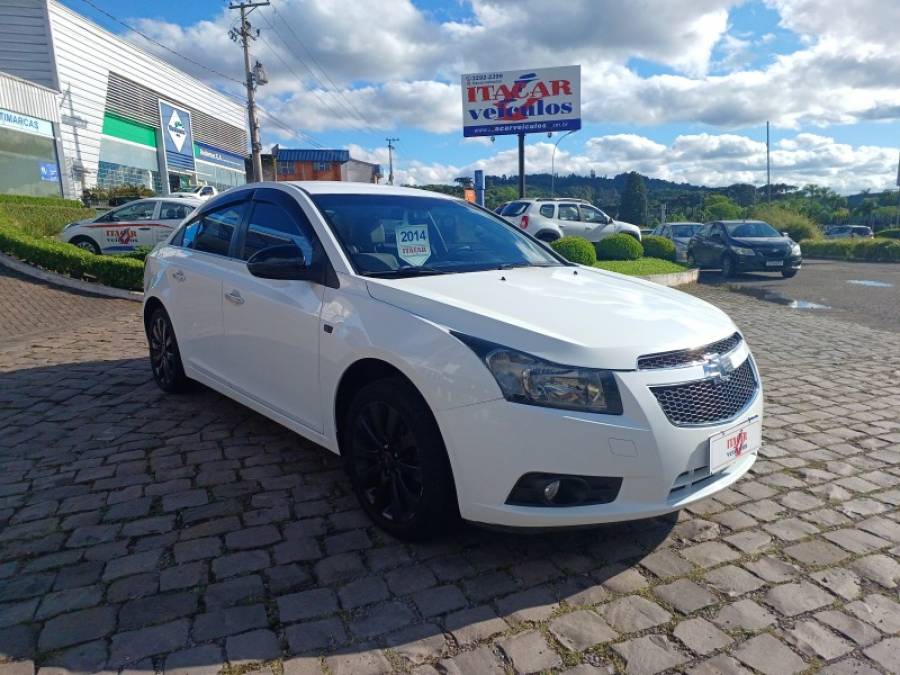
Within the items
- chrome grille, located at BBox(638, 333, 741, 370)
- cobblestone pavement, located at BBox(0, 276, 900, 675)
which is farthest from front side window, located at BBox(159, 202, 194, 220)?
chrome grille, located at BBox(638, 333, 741, 370)

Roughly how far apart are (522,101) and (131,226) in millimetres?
14417

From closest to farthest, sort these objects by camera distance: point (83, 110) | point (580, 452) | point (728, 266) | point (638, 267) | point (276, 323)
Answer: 1. point (580, 452)
2. point (276, 323)
3. point (638, 267)
4. point (728, 266)
5. point (83, 110)

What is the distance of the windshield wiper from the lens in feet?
10.2

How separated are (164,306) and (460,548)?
3.26m

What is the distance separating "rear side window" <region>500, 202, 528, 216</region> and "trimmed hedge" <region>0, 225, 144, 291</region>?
10.6 m

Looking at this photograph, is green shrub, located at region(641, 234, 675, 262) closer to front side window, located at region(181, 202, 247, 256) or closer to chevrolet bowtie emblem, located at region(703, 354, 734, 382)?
front side window, located at region(181, 202, 247, 256)

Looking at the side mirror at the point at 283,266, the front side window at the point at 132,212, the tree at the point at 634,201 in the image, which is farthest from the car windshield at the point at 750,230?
the tree at the point at 634,201

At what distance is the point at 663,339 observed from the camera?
2572 millimetres

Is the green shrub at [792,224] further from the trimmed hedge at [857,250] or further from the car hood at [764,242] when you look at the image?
the car hood at [764,242]

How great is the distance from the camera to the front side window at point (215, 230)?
419 centimetres

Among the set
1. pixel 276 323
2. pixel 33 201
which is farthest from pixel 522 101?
pixel 276 323

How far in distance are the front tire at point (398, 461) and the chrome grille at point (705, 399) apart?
924 millimetres

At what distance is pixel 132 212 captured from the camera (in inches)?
559

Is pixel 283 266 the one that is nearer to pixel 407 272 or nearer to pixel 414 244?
pixel 407 272
